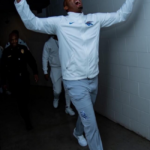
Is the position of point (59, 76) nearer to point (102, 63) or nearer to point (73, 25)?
point (102, 63)

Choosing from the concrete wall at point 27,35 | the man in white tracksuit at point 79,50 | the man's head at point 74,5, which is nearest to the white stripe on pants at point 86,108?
the man in white tracksuit at point 79,50

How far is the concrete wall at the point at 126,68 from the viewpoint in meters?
2.63

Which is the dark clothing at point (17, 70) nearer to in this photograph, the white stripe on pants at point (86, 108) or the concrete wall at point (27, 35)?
the white stripe on pants at point (86, 108)

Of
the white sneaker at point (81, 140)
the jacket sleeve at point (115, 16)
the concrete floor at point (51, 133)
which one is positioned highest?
the jacket sleeve at point (115, 16)

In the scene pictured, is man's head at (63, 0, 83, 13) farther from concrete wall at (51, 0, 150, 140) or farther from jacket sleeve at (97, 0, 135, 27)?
concrete wall at (51, 0, 150, 140)

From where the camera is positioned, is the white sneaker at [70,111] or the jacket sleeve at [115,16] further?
the white sneaker at [70,111]

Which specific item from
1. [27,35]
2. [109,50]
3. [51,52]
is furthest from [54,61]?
[27,35]

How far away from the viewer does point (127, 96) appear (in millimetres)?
3059

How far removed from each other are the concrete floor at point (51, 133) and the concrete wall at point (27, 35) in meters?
2.29

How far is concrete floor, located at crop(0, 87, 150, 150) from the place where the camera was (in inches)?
111

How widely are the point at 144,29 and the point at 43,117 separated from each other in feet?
7.83

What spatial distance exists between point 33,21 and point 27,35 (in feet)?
15.7

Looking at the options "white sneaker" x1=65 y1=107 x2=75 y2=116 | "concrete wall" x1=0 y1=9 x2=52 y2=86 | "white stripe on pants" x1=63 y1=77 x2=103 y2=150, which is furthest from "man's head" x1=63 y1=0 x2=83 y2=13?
"concrete wall" x1=0 y1=9 x2=52 y2=86

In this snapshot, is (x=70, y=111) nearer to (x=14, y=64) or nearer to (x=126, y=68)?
(x=14, y=64)
